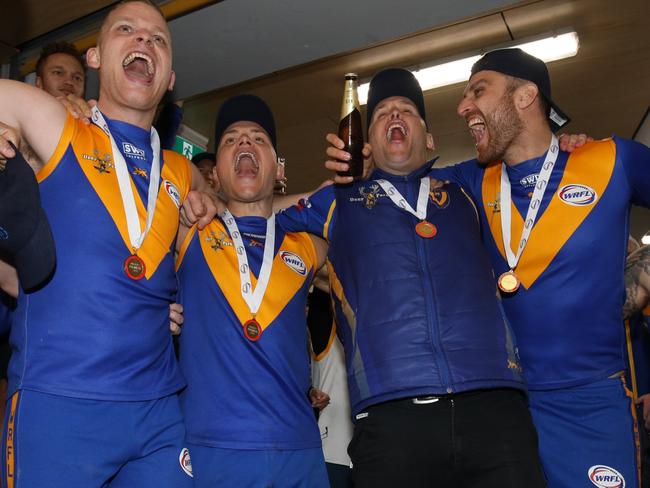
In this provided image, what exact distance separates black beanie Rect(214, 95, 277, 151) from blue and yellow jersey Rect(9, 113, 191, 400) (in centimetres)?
121

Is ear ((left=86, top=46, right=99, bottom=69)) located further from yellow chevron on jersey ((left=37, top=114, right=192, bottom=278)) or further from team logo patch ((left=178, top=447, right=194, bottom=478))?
team logo patch ((left=178, top=447, right=194, bottom=478))

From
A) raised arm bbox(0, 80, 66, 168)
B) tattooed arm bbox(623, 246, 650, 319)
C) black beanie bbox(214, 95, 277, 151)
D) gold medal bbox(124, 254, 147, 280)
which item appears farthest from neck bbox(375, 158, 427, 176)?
raised arm bbox(0, 80, 66, 168)

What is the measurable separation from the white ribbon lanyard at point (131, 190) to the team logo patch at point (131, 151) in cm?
5

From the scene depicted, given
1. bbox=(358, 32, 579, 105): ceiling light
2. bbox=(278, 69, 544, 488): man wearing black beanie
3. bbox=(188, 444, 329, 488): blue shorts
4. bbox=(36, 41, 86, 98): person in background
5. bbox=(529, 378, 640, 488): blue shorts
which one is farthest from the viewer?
bbox=(358, 32, 579, 105): ceiling light

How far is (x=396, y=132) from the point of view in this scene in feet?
10.3

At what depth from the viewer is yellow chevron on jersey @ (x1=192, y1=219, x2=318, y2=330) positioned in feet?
9.42

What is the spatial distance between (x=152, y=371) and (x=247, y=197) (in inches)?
48.8

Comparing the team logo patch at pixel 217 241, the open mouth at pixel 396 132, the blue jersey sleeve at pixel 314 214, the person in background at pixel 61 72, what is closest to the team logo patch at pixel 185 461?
the team logo patch at pixel 217 241

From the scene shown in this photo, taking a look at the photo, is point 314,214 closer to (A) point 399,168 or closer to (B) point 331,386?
(A) point 399,168

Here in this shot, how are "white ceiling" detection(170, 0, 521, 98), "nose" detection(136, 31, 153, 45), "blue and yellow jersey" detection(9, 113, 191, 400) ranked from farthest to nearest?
"white ceiling" detection(170, 0, 521, 98) < "nose" detection(136, 31, 153, 45) < "blue and yellow jersey" detection(9, 113, 191, 400)

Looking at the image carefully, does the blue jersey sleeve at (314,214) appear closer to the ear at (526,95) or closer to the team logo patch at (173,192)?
the team logo patch at (173,192)

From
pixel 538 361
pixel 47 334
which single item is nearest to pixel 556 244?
pixel 538 361

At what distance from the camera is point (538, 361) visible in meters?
2.80

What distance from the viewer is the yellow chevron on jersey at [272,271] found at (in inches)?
113
